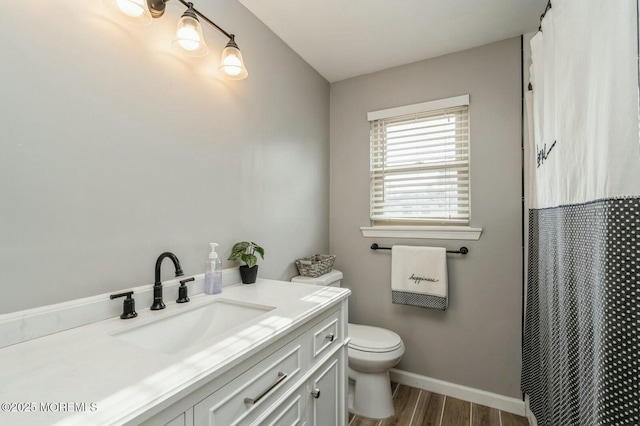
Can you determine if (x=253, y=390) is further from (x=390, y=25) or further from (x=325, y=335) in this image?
(x=390, y=25)

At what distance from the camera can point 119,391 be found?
0.56 m

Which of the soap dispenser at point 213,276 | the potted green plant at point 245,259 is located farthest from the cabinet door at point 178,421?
the potted green plant at point 245,259

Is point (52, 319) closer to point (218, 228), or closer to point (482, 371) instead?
point (218, 228)

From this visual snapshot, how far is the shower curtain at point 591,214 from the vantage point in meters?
0.59

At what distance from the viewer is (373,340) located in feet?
6.07

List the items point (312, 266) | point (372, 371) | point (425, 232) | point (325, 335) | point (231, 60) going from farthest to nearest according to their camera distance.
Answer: point (425, 232), point (312, 266), point (372, 371), point (231, 60), point (325, 335)

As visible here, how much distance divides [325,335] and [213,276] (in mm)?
557

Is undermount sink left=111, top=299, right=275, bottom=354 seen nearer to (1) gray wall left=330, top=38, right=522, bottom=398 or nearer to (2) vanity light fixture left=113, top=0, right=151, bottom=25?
(2) vanity light fixture left=113, top=0, right=151, bottom=25

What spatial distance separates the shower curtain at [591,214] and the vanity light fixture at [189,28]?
129cm

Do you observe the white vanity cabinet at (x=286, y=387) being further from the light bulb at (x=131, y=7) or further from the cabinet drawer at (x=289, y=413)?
the light bulb at (x=131, y=7)

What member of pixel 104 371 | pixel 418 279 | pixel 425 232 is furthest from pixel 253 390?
pixel 425 232

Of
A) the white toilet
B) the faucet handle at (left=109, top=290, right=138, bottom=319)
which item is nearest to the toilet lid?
the white toilet

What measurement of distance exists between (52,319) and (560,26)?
1.92 m

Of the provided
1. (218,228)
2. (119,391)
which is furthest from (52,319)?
(218,228)
